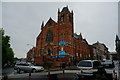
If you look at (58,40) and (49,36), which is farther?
(49,36)

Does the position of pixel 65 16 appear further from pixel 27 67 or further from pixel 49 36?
pixel 27 67

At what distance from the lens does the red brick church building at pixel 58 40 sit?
144 feet

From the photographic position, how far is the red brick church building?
1725 inches

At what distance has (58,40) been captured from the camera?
4653 cm

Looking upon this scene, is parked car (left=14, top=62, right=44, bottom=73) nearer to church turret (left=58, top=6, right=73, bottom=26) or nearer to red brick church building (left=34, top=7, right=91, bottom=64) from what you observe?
red brick church building (left=34, top=7, right=91, bottom=64)

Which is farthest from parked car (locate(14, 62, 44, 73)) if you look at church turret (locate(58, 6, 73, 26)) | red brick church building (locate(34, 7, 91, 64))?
church turret (locate(58, 6, 73, 26))

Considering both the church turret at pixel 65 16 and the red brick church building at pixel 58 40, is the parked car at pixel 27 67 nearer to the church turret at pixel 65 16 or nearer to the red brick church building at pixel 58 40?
the red brick church building at pixel 58 40

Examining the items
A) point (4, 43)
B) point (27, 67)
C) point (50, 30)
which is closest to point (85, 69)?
point (27, 67)

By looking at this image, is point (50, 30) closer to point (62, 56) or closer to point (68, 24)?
point (68, 24)

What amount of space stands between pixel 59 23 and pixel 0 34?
19942 millimetres

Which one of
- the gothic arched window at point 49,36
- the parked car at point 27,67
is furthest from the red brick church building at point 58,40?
the parked car at point 27,67

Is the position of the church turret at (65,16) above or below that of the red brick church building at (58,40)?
above

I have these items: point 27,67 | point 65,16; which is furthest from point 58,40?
point 27,67

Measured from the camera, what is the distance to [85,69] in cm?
1009
